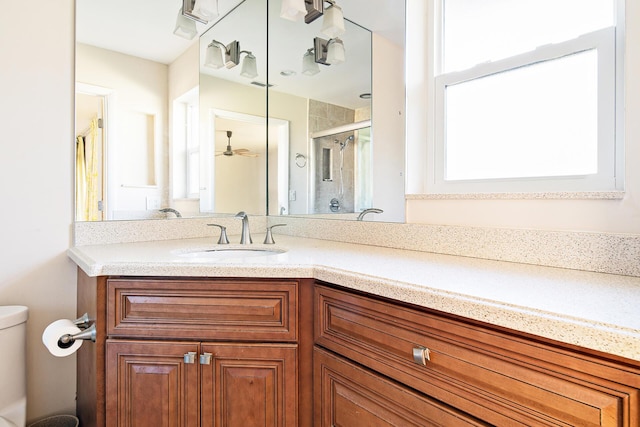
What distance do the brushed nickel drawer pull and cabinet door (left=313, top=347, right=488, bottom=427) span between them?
8cm

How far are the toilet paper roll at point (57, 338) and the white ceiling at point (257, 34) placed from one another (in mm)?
1153

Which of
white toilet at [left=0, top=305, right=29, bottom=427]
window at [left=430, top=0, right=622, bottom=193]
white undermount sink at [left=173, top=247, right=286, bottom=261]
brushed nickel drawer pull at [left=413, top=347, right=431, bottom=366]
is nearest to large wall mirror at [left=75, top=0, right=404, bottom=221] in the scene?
window at [left=430, top=0, right=622, bottom=193]

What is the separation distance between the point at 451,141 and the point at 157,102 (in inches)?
53.5

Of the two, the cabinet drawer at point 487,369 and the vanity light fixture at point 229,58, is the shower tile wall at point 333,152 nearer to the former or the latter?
the vanity light fixture at point 229,58

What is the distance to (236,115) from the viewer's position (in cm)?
209

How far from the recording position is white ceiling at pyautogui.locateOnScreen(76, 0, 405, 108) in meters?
1.51

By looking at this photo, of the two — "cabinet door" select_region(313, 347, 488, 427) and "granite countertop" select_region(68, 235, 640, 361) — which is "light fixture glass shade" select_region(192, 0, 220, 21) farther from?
"cabinet door" select_region(313, 347, 488, 427)

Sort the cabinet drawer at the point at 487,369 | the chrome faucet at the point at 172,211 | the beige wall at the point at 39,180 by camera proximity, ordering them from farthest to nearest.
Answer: the chrome faucet at the point at 172,211, the beige wall at the point at 39,180, the cabinet drawer at the point at 487,369

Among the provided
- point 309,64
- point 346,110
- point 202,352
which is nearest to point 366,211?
point 346,110

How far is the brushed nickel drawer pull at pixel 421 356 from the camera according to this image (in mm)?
774

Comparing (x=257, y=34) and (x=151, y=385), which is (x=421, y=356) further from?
(x=257, y=34)

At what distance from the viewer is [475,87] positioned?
4.31 ft

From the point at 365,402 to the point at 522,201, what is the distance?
30.2 inches

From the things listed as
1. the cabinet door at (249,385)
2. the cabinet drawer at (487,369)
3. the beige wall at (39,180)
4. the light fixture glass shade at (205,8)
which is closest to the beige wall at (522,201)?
the cabinet drawer at (487,369)
